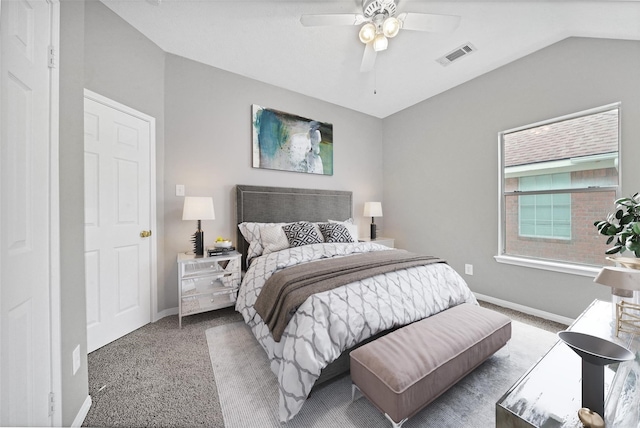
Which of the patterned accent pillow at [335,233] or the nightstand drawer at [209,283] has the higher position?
the patterned accent pillow at [335,233]

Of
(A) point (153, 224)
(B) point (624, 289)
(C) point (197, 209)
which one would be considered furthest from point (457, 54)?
(A) point (153, 224)

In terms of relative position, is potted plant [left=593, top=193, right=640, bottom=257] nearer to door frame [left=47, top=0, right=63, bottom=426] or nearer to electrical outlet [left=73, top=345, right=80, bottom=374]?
door frame [left=47, top=0, right=63, bottom=426]

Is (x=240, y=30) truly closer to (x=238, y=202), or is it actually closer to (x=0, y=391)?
(x=238, y=202)

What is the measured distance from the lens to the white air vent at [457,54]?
2469mm

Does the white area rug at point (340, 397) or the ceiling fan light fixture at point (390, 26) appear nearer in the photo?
the white area rug at point (340, 397)

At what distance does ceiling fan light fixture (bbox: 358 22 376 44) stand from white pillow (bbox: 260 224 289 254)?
2086mm

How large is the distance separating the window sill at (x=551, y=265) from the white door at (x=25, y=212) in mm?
3923

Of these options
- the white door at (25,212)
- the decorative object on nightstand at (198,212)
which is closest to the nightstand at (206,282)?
the decorative object on nightstand at (198,212)

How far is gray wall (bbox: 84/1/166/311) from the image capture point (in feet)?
Answer: 6.44

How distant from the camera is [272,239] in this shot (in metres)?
2.68

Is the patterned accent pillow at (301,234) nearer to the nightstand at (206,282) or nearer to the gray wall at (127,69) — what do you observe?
the nightstand at (206,282)

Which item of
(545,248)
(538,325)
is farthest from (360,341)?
(545,248)

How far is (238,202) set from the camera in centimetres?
294

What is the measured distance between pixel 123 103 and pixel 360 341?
9.69 feet
